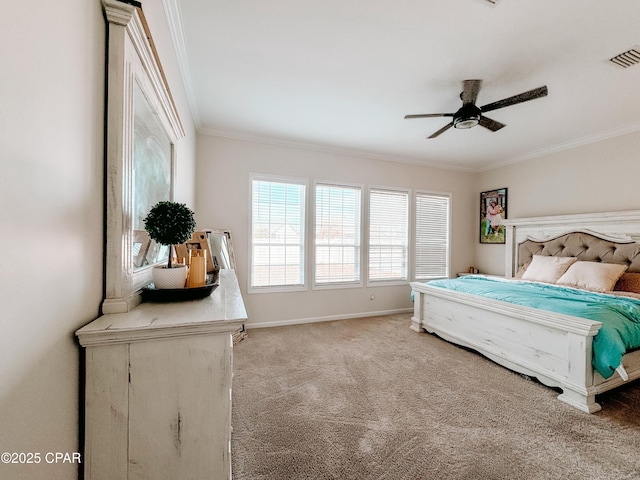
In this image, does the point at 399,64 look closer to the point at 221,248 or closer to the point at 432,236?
the point at 221,248

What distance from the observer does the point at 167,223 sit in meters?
1.09

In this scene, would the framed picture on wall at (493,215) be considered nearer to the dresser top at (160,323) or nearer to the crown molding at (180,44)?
the crown molding at (180,44)

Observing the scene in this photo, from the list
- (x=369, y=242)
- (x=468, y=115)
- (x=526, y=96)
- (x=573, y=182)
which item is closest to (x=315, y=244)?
(x=369, y=242)

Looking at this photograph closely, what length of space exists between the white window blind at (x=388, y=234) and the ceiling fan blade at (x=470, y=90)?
79.6 inches

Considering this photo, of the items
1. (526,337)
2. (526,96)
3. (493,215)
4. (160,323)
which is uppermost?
(526,96)

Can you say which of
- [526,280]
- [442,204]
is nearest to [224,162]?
[442,204]

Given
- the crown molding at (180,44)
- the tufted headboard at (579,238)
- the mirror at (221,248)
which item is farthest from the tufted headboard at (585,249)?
the crown molding at (180,44)

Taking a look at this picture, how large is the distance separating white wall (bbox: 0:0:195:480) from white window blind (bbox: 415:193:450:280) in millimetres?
4614

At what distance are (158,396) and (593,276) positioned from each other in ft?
13.8

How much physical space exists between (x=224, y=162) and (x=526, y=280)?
14.3 feet

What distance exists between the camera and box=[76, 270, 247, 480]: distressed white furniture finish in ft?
2.57

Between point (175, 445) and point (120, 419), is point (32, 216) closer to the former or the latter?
point (120, 419)

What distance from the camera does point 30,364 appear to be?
1.86 feet

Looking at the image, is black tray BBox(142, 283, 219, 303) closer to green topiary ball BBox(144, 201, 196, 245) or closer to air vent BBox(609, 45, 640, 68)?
green topiary ball BBox(144, 201, 196, 245)
